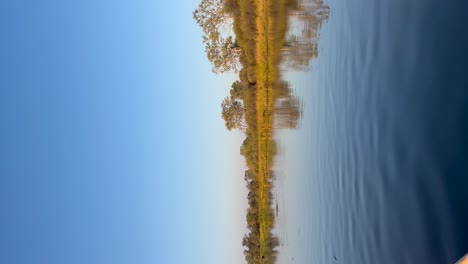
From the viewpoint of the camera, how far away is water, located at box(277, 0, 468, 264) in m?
4.09

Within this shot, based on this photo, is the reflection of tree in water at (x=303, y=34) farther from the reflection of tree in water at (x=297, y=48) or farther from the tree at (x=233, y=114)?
the tree at (x=233, y=114)

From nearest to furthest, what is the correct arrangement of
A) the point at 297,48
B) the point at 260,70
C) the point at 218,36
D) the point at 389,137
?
1. the point at 389,137
2. the point at 297,48
3. the point at 260,70
4. the point at 218,36

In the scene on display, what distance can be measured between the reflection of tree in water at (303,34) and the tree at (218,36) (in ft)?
9.12

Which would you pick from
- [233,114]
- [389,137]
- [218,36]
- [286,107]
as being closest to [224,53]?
[218,36]

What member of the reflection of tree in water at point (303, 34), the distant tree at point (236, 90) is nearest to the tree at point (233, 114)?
the distant tree at point (236, 90)

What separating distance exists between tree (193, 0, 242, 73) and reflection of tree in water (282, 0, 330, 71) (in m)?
2.78

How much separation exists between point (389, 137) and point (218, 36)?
29.6 feet

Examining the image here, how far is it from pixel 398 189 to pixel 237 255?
10.0 meters

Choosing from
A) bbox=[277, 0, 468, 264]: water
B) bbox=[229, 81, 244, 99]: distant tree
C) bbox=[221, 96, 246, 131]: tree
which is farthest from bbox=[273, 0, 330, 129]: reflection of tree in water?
bbox=[221, 96, 246, 131]: tree

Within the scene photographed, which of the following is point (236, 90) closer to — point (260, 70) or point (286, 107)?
point (260, 70)

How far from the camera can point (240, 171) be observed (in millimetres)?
13945

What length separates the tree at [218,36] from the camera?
13258mm

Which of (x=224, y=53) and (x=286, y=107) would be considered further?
(x=224, y=53)

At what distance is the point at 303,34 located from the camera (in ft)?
32.0
